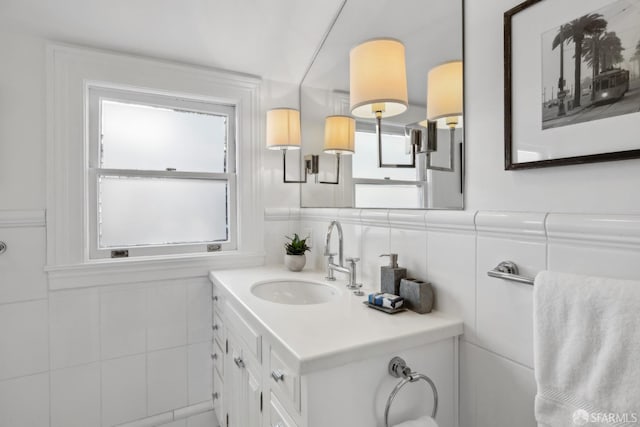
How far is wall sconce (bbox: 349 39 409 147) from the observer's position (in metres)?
1.18

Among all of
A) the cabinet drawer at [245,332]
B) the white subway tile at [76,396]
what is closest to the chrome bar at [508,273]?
the cabinet drawer at [245,332]

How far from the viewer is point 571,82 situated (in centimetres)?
78

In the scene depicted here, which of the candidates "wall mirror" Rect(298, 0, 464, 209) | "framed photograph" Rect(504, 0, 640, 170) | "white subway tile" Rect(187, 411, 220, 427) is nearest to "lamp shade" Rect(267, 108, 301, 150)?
"wall mirror" Rect(298, 0, 464, 209)

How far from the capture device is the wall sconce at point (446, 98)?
1.08 m

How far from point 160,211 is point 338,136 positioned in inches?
42.1

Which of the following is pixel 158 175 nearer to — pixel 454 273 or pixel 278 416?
pixel 278 416

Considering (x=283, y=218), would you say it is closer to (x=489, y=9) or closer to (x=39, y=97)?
(x=39, y=97)

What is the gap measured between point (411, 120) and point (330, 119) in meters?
0.64

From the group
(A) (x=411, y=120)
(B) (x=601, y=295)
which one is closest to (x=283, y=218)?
(A) (x=411, y=120)

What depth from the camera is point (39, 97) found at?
1561 mm

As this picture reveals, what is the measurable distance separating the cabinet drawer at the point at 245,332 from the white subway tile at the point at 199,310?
15.7 inches

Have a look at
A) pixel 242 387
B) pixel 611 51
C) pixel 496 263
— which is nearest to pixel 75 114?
pixel 242 387

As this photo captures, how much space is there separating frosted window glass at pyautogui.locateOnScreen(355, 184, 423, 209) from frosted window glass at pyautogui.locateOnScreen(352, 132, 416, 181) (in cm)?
4

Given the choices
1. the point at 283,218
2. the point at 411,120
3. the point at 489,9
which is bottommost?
the point at 283,218
